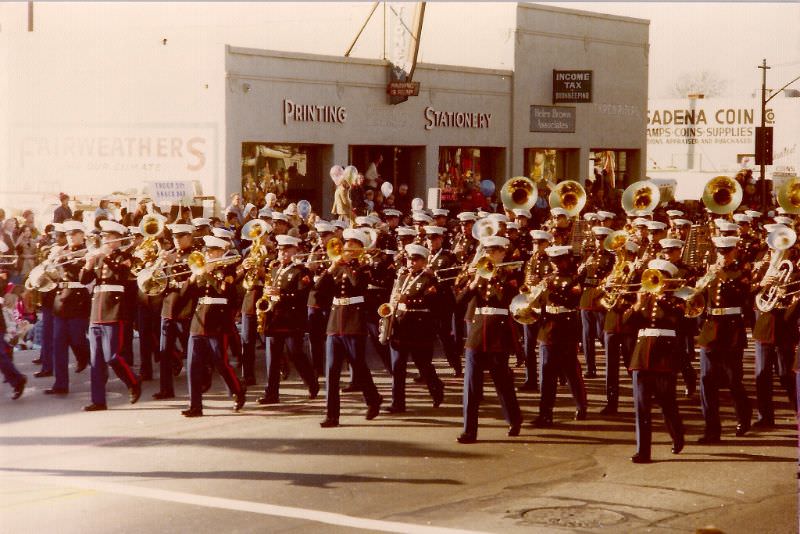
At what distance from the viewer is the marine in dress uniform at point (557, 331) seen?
1394 cm

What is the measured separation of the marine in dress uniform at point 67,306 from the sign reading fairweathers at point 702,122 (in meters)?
53.7

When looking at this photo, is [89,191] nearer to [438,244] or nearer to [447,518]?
[438,244]

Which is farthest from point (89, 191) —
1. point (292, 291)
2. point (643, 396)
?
point (643, 396)

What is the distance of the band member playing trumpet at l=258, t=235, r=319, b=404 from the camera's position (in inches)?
601

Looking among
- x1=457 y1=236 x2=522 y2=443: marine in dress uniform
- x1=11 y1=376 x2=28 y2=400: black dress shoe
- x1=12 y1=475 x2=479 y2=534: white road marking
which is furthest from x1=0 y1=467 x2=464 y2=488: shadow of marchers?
x1=11 y1=376 x2=28 y2=400: black dress shoe

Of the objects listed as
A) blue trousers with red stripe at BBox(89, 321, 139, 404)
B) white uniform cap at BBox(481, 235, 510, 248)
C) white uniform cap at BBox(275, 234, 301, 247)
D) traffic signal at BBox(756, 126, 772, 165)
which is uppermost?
traffic signal at BBox(756, 126, 772, 165)

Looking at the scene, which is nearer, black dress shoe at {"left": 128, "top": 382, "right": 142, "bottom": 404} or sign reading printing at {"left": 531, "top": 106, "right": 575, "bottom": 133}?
black dress shoe at {"left": 128, "top": 382, "right": 142, "bottom": 404}

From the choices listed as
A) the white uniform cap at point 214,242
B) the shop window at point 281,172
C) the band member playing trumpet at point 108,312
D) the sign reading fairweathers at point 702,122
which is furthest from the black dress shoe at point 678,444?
the sign reading fairweathers at point 702,122

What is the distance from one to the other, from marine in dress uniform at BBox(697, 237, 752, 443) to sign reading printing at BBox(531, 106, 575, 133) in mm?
22991

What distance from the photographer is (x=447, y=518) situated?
32.7ft

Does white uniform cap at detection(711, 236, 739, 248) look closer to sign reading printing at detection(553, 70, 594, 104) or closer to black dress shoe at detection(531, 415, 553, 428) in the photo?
black dress shoe at detection(531, 415, 553, 428)

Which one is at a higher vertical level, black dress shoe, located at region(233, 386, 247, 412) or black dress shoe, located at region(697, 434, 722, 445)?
black dress shoe, located at region(233, 386, 247, 412)

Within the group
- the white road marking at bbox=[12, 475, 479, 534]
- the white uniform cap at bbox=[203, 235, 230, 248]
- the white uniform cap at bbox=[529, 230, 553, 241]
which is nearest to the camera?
the white road marking at bbox=[12, 475, 479, 534]

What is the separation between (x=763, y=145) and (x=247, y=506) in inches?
1101
